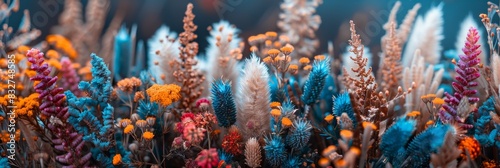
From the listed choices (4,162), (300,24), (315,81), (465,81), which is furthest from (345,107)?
(4,162)

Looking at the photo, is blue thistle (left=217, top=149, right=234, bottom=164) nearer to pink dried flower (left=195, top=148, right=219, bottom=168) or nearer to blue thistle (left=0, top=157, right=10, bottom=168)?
pink dried flower (left=195, top=148, right=219, bottom=168)

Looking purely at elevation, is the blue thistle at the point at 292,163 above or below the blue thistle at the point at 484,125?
below

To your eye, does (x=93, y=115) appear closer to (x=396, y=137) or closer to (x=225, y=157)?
(x=225, y=157)

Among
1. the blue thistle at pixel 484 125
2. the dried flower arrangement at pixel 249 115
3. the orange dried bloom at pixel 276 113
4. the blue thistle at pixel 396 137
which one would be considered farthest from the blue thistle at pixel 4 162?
the blue thistle at pixel 484 125

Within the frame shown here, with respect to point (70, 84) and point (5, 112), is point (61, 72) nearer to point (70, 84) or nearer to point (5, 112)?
point (70, 84)

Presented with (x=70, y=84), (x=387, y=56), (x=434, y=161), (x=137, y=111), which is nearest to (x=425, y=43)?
(x=387, y=56)

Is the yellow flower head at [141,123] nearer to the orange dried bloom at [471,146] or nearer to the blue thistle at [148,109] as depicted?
the blue thistle at [148,109]
